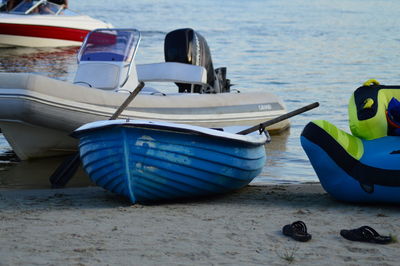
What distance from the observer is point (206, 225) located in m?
5.50

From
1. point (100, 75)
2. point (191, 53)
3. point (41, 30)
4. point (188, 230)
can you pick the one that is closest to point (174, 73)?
point (191, 53)

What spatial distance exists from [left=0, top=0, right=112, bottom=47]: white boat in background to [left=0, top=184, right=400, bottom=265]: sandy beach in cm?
1475

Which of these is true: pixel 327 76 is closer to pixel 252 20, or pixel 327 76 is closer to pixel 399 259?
pixel 399 259

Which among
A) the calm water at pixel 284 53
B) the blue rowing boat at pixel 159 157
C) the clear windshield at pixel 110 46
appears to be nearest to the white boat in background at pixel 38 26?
the calm water at pixel 284 53

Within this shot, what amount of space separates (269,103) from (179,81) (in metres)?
1.22

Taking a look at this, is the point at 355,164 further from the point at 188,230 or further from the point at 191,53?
the point at 191,53

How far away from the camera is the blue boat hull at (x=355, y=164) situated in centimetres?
605

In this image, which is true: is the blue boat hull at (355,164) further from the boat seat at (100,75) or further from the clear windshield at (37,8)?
the clear windshield at (37,8)

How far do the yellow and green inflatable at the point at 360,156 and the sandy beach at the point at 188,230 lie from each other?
142 mm

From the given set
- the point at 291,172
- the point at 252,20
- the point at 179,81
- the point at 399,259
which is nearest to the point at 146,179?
the point at 399,259

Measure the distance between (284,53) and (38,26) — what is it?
6.73 meters

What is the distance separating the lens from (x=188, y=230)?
534 cm

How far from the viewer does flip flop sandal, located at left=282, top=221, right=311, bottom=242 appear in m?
5.10

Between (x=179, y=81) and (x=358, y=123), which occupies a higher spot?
(x=358, y=123)
